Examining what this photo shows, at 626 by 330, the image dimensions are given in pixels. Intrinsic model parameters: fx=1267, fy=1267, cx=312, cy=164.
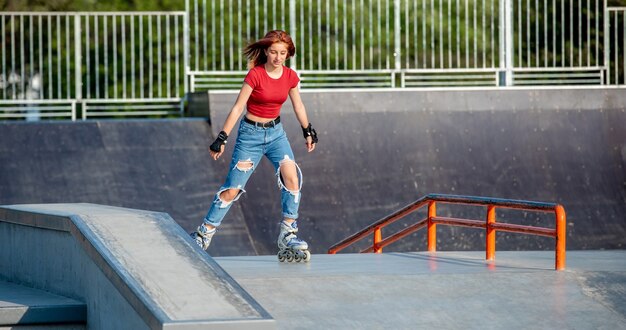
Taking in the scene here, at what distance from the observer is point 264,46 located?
9.54m

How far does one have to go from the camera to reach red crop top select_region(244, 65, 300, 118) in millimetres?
9555

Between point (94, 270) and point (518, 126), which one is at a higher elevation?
point (518, 126)

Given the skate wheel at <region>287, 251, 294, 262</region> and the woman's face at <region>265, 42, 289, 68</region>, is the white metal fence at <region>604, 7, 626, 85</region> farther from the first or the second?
the woman's face at <region>265, 42, 289, 68</region>

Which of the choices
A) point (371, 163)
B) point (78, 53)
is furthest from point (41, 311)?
point (78, 53)

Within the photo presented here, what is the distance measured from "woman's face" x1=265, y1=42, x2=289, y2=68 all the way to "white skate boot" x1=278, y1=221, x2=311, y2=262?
4.21 feet

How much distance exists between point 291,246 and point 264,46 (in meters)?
1.59

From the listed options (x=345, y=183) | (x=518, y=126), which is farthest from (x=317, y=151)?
(x=518, y=126)

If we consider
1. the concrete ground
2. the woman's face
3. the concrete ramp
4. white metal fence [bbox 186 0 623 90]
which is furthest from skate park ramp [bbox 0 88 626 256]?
the concrete ramp

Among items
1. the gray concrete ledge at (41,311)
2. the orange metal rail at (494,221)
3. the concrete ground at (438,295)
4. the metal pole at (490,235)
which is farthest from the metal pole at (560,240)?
the gray concrete ledge at (41,311)

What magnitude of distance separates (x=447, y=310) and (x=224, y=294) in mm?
2202

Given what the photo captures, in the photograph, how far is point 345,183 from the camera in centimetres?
1698

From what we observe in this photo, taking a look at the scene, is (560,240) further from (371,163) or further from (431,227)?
(371,163)

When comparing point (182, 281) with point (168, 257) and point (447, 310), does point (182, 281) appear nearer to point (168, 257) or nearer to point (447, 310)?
point (168, 257)

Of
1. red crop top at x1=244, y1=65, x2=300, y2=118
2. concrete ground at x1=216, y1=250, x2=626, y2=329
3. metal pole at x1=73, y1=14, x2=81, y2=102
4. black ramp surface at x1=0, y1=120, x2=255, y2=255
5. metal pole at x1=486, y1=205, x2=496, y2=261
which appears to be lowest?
concrete ground at x1=216, y1=250, x2=626, y2=329
